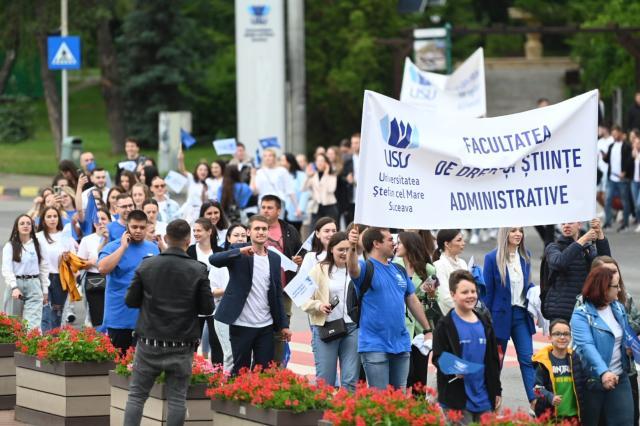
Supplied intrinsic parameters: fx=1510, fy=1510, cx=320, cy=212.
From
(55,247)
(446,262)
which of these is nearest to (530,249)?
A: (55,247)

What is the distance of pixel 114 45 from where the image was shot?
51656 millimetres

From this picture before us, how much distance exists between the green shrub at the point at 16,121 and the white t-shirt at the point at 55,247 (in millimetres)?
31893

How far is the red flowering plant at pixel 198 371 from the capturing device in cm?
1046

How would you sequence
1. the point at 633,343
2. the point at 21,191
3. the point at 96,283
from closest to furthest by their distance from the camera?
the point at 633,343, the point at 96,283, the point at 21,191

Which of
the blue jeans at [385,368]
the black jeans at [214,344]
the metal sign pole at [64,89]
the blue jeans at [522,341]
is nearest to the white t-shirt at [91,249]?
the black jeans at [214,344]

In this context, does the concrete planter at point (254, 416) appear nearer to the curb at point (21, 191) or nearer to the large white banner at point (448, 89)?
the large white banner at point (448, 89)

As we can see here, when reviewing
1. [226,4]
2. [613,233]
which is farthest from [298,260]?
[226,4]

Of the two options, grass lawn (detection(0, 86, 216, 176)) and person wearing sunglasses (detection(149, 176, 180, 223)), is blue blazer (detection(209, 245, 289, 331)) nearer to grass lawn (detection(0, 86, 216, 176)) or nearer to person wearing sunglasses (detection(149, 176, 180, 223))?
person wearing sunglasses (detection(149, 176, 180, 223))

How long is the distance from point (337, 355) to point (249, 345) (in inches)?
27.6

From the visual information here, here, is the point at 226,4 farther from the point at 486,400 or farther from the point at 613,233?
the point at 486,400

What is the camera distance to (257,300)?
37.3 ft

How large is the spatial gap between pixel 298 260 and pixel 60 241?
3.66 meters

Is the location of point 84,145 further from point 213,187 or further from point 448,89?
point 213,187

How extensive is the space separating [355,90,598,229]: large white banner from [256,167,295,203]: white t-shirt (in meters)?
11.6
